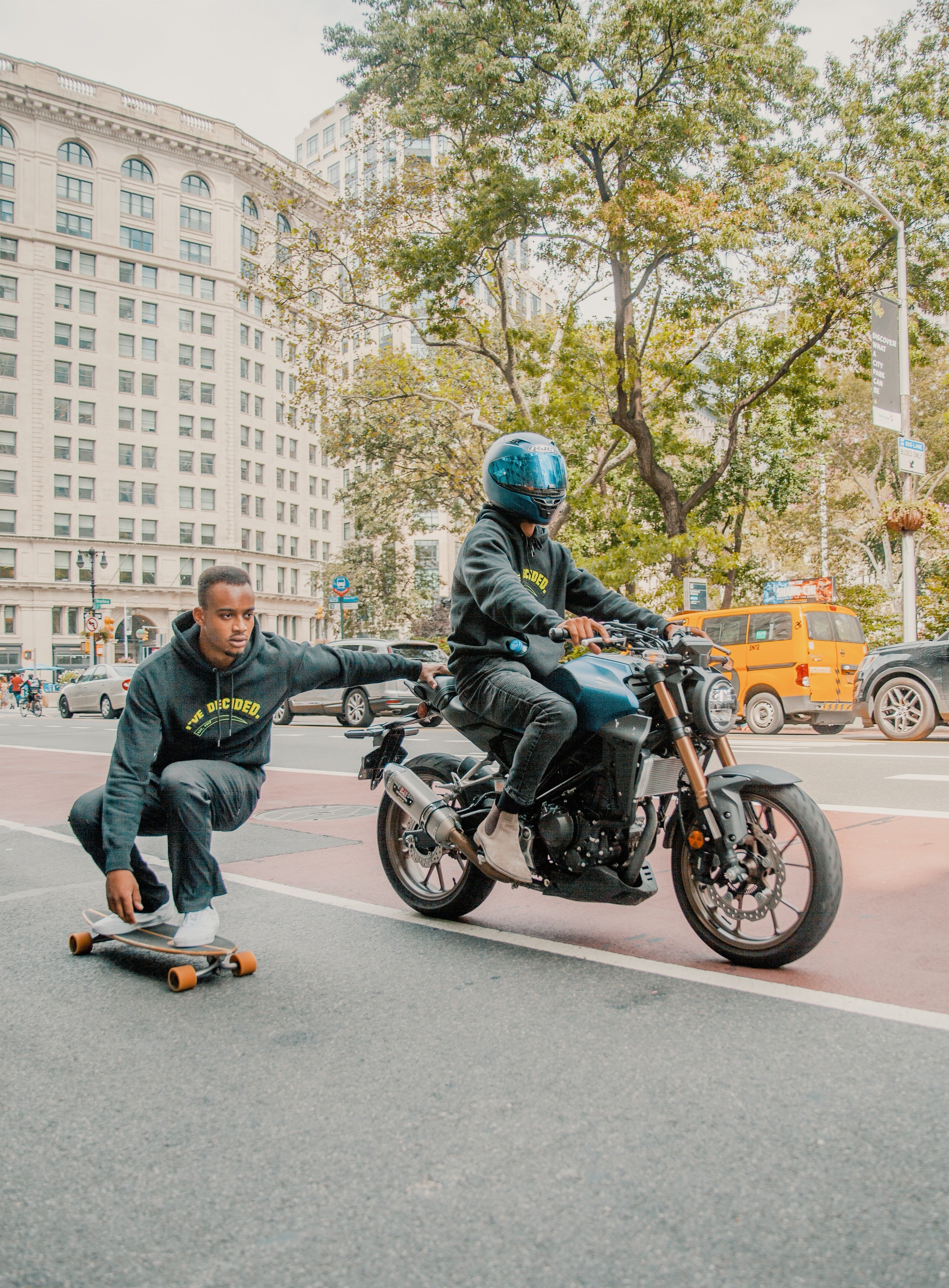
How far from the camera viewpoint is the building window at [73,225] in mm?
72250

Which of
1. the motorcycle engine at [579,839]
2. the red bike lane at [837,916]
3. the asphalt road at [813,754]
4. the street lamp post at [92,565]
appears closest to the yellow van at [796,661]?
the asphalt road at [813,754]

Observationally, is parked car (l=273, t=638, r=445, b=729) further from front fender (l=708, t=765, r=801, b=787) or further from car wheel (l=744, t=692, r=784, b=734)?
front fender (l=708, t=765, r=801, b=787)

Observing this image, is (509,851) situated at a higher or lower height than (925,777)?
higher

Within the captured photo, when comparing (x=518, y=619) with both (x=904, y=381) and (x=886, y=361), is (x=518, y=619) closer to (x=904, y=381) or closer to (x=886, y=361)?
(x=886, y=361)

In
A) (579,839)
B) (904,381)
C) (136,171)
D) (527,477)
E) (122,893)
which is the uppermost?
(136,171)

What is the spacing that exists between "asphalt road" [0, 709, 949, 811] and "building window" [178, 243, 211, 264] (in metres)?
63.2

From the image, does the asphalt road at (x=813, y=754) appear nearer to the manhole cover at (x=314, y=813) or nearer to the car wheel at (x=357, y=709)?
the car wheel at (x=357, y=709)

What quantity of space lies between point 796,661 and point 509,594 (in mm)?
13619

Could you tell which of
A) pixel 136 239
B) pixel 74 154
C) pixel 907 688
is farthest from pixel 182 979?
pixel 74 154

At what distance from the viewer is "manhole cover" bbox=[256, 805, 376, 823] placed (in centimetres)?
811

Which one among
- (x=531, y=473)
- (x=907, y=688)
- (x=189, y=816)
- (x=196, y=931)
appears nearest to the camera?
(x=189, y=816)

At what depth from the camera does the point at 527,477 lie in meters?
4.27

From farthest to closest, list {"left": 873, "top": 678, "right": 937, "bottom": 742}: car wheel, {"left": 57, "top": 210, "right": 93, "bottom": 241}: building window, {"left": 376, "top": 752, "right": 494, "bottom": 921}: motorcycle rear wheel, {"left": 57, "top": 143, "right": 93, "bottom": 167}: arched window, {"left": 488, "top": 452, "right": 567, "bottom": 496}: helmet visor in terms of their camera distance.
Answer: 1. {"left": 57, "top": 210, "right": 93, "bottom": 241}: building window
2. {"left": 57, "top": 143, "right": 93, "bottom": 167}: arched window
3. {"left": 873, "top": 678, "right": 937, "bottom": 742}: car wheel
4. {"left": 376, "top": 752, "right": 494, "bottom": 921}: motorcycle rear wheel
5. {"left": 488, "top": 452, "right": 567, "bottom": 496}: helmet visor

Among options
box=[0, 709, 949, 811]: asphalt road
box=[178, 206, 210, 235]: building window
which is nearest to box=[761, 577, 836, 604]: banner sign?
box=[0, 709, 949, 811]: asphalt road
